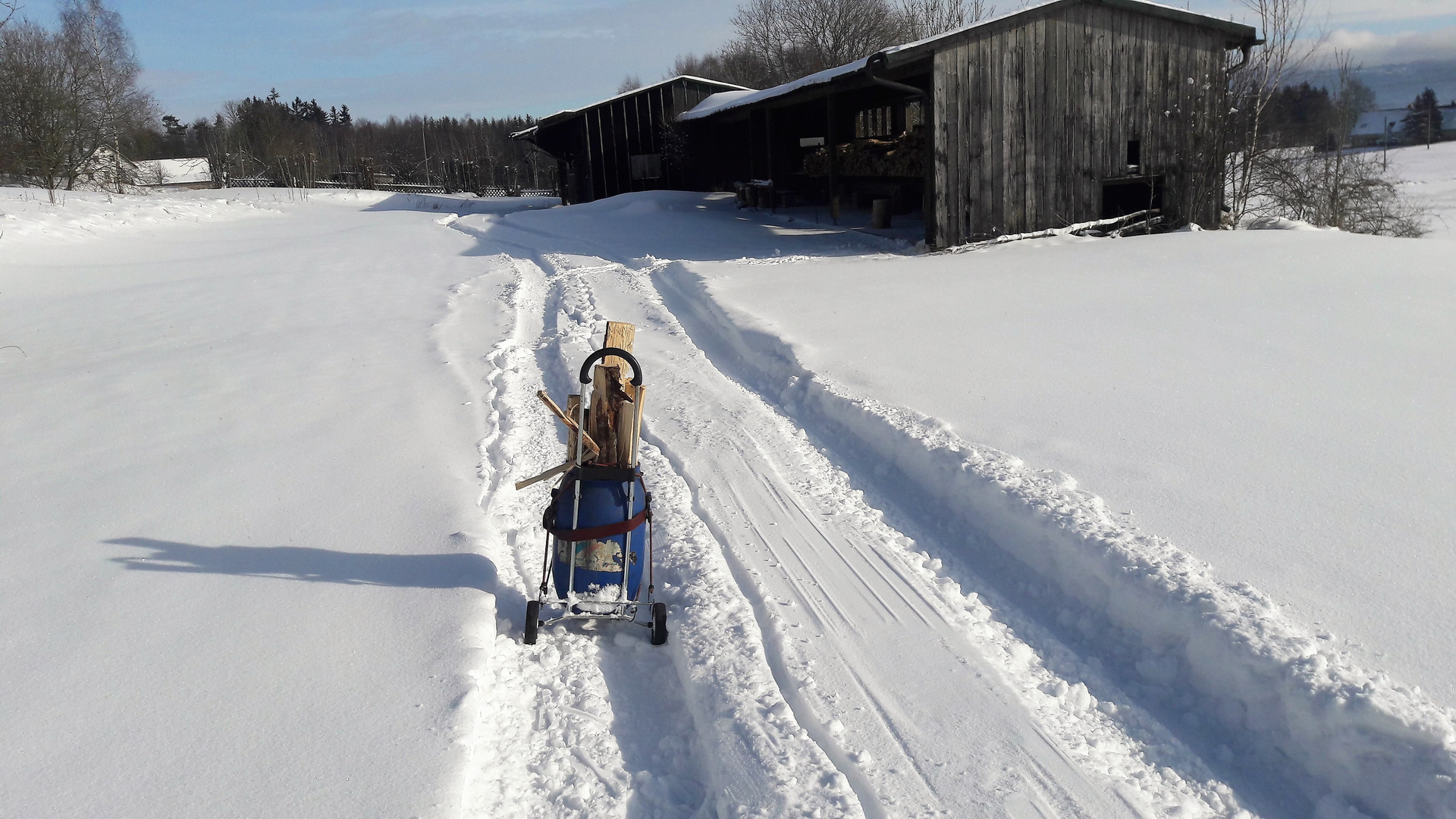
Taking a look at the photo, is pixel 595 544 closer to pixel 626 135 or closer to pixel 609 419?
pixel 609 419

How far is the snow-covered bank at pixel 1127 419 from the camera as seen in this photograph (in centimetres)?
266

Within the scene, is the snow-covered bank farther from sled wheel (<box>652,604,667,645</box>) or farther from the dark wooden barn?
the dark wooden barn

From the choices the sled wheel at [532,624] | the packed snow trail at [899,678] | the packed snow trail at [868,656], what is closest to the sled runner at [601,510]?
the sled wheel at [532,624]

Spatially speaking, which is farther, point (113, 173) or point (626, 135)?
point (113, 173)

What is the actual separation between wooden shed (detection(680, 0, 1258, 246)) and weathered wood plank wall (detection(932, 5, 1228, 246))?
0.7 inches

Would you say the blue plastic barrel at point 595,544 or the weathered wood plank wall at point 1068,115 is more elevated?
the weathered wood plank wall at point 1068,115

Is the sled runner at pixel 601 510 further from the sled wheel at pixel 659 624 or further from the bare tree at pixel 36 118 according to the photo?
the bare tree at pixel 36 118

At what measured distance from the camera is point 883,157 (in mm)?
16969

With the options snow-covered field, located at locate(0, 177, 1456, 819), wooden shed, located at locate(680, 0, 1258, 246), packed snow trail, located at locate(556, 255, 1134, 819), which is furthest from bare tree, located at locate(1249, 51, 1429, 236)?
packed snow trail, located at locate(556, 255, 1134, 819)

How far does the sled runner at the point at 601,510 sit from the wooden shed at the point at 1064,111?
10.4m

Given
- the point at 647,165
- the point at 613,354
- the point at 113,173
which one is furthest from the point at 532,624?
the point at 113,173

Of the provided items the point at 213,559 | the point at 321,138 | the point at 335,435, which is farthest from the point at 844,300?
the point at 321,138

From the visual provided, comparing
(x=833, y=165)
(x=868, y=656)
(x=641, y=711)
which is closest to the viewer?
(x=641, y=711)

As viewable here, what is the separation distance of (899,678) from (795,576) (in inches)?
32.8
